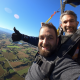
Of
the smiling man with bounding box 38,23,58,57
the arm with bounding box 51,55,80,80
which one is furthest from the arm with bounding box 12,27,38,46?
the arm with bounding box 51,55,80,80

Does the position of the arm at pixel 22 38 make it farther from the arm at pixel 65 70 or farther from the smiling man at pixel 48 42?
the arm at pixel 65 70

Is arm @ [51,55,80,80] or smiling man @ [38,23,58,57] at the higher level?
smiling man @ [38,23,58,57]

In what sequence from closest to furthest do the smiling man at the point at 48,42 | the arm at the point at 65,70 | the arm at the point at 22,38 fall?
the arm at the point at 65,70
the smiling man at the point at 48,42
the arm at the point at 22,38

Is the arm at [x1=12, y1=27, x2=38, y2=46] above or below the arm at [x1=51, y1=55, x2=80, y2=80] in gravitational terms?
above

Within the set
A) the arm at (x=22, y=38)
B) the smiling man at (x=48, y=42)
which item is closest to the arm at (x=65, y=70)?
the smiling man at (x=48, y=42)

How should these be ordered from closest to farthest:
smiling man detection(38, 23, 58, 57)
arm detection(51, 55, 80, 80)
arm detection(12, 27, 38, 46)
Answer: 1. arm detection(51, 55, 80, 80)
2. smiling man detection(38, 23, 58, 57)
3. arm detection(12, 27, 38, 46)

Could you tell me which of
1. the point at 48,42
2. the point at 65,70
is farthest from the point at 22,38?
the point at 65,70

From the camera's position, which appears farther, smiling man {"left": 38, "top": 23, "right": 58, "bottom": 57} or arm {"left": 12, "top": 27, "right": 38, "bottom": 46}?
arm {"left": 12, "top": 27, "right": 38, "bottom": 46}

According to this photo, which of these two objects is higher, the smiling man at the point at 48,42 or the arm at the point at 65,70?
the smiling man at the point at 48,42

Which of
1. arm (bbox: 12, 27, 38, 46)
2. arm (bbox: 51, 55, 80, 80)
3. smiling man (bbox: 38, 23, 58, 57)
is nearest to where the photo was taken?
arm (bbox: 51, 55, 80, 80)

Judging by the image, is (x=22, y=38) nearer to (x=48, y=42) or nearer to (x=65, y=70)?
(x=48, y=42)

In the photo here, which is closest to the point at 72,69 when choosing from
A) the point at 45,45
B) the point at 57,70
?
the point at 57,70

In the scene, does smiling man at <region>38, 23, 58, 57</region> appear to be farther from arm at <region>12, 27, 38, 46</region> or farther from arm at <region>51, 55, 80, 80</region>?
arm at <region>12, 27, 38, 46</region>
